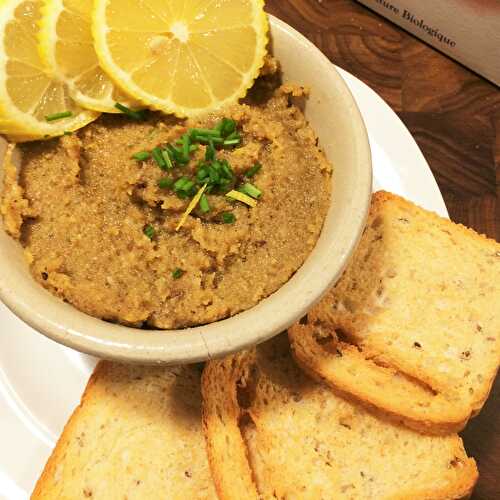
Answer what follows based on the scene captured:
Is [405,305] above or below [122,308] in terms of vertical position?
below

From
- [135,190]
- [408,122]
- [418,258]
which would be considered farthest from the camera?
[408,122]

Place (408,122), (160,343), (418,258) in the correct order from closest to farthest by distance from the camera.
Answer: (160,343) < (418,258) < (408,122)

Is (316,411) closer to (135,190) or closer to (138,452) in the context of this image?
(138,452)

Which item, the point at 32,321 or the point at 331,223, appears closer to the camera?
the point at 32,321

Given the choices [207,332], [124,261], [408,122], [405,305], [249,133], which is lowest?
[405,305]

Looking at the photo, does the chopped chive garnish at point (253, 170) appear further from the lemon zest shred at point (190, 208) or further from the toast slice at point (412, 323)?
the toast slice at point (412, 323)

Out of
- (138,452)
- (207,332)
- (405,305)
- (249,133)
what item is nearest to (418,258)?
(405,305)

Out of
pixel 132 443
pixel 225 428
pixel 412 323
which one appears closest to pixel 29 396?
pixel 132 443

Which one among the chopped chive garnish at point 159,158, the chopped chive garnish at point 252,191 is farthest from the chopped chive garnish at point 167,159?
the chopped chive garnish at point 252,191
